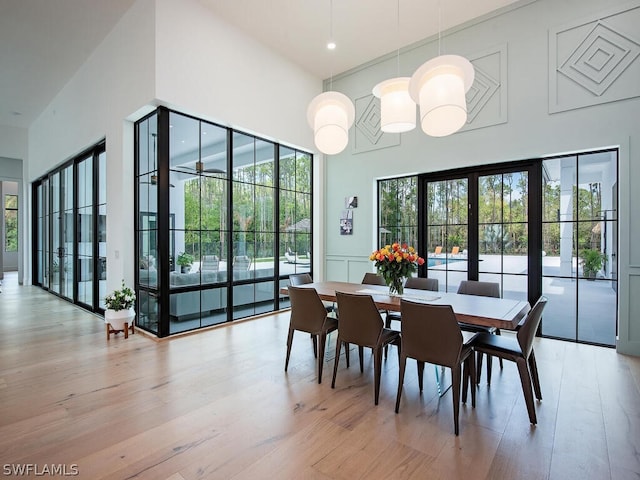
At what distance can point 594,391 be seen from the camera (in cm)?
283

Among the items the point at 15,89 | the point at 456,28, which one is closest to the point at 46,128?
the point at 15,89

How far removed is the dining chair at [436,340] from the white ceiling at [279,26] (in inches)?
160

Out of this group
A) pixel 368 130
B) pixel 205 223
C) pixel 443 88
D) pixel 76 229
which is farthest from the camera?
pixel 76 229

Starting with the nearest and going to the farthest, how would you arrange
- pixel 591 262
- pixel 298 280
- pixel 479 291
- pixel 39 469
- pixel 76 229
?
pixel 39 469 → pixel 479 291 → pixel 591 262 → pixel 298 280 → pixel 76 229

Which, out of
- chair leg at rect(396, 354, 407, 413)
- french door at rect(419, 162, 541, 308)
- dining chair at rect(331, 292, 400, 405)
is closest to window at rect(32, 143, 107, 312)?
dining chair at rect(331, 292, 400, 405)

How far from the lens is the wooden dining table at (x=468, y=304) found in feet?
7.93

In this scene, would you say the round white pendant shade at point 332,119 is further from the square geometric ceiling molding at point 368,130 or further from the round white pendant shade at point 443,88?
the square geometric ceiling molding at point 368,130

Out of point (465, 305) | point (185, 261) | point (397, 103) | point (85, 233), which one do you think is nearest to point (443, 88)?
point (397, 103)

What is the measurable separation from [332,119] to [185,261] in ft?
9.14

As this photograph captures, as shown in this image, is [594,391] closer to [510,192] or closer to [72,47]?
[510,192]

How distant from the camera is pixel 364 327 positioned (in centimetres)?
282

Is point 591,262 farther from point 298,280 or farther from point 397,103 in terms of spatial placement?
point 298,280

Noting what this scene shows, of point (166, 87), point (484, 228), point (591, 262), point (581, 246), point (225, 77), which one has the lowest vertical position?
point (591, 262)

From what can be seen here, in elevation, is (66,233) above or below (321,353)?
above
